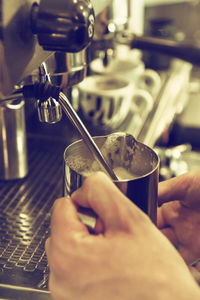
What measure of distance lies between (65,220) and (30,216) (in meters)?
0.32

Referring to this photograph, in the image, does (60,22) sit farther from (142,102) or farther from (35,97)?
(142,102)

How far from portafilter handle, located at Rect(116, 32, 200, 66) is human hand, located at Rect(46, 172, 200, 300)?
79 cm

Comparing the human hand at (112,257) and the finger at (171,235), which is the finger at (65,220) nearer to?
the human hand at (112,257)

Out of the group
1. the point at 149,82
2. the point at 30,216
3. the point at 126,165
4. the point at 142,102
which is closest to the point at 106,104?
the point at 142,102

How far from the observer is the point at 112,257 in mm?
446

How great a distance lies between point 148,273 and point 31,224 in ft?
1.16

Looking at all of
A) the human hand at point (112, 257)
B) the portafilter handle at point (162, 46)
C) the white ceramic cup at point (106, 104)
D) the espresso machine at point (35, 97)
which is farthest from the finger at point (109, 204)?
the portafilter handle at point (162, 46)

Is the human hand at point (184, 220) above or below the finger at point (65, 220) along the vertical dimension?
below

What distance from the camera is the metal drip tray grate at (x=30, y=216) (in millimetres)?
639

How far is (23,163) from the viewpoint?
2.94 ft

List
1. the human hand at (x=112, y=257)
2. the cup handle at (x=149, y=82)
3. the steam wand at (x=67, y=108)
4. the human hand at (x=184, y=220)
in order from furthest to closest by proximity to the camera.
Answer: the cup handle at (x=149, y=82)
the human hand at (x=184, y=220)
the steam wand at (x=67, y=108)
the human hand at (x=112, y=257)

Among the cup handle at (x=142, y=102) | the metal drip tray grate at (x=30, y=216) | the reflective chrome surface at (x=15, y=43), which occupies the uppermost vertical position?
the reflective chrome surface at (x=15, y=43)

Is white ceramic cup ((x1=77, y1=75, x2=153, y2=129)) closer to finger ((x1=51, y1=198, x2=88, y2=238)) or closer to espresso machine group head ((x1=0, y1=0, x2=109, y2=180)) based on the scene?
espresso machine group head ((x1=0, y1=0, x2=109, y2=180))

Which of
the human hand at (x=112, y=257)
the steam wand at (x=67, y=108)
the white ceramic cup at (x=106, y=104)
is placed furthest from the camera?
the white ceramic cup at (x=106, y=104)
